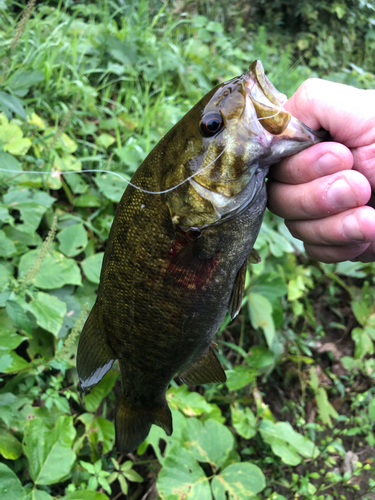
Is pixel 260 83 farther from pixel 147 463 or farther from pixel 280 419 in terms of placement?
pixel 280 419

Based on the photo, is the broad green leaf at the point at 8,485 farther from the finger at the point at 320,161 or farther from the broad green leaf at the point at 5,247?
the finger at the point at 320,161

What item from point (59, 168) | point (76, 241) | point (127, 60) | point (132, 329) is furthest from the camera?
point (127, 60)

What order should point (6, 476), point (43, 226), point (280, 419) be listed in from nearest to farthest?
point (6, 476) < point (43, 226) < point (280, 419)

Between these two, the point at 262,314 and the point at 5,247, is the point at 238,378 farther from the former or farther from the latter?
the point at 5,247

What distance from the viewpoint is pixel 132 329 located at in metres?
1.24

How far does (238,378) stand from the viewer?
7.16 feet

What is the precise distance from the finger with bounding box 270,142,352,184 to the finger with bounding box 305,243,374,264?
14.2 inches

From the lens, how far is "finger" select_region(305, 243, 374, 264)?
1.38 m

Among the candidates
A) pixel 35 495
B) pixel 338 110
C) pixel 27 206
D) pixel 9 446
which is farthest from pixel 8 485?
pixel 338 110

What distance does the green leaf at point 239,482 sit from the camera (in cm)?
173

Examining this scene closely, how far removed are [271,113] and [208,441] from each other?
5.28 feet

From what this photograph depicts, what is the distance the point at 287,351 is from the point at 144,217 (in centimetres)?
223

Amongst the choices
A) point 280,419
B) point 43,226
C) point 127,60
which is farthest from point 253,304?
point 127,60

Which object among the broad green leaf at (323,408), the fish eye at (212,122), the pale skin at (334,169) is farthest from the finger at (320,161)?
the broad green leaf at (323,408)
